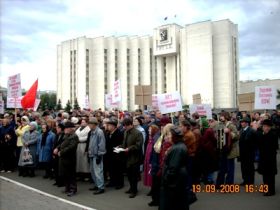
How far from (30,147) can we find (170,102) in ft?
15.2

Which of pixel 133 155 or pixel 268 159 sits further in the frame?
pixel 133 155

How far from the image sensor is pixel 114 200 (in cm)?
790

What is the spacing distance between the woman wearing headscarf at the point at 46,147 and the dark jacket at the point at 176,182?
5.81 meters

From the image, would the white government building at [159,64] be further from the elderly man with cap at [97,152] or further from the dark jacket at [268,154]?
the elderly man with cap at [97,152]

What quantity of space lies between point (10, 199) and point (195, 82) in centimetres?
7051

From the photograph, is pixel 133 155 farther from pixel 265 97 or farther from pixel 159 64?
pixel 159 64

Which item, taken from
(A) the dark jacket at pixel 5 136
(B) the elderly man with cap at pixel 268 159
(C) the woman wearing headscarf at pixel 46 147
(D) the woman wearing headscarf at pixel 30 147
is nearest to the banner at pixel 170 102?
(B) the elderly man with cap at pixel 268 159

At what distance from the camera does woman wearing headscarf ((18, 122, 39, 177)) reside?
35.4ft

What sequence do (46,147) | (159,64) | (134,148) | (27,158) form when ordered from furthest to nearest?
1. (159,64)
2. (27,158)
3. (46,147)
4. (134,148)

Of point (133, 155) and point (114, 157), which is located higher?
point (133, 155)

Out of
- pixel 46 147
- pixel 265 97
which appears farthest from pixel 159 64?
pixel 46 147

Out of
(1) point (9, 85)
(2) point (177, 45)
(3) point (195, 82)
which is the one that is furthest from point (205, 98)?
(1) point (9, 85)

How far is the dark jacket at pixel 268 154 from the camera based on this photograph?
26.1 feet

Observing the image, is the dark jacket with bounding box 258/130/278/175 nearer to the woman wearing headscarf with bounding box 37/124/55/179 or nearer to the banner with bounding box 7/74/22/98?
the woman wearing headscarf with bounding box 37/124/55/179
